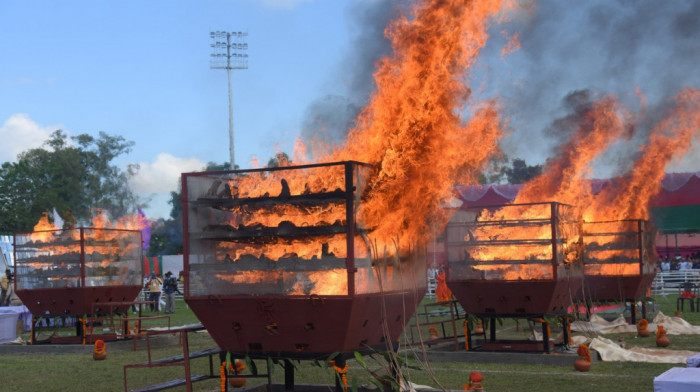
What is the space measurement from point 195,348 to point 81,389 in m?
5.67

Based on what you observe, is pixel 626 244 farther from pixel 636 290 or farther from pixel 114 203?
pixel 114 203

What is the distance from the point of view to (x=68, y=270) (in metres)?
20.2

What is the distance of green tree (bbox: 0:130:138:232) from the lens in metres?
66.8

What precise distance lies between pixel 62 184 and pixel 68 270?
52513 mm

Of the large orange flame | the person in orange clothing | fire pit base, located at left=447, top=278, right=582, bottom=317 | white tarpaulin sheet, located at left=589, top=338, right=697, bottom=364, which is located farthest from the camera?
the person in orange clothing

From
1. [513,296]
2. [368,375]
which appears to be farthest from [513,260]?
[368,375]

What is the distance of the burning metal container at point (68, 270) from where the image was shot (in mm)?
20141

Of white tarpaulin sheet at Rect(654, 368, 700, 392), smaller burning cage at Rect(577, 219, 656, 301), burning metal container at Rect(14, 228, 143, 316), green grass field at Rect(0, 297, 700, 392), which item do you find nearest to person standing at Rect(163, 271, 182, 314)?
burning metal container at Rect(14, 228, 143, 316)

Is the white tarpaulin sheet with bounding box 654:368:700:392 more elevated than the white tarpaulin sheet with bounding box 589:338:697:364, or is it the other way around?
the white tarpaulin sheet with bounding box 654:368:700:392

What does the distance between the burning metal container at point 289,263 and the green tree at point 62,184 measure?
58.8 m

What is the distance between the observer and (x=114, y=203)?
70.9m

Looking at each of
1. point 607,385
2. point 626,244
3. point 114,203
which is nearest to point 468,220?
point 607,385

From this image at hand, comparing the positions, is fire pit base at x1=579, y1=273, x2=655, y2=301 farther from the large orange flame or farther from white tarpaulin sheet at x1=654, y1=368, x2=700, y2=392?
white tarpaulin sheet at x1=654, y1=368, x2=700, y2=392

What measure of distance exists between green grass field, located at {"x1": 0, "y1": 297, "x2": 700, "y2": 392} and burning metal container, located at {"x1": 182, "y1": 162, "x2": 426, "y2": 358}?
1.28 metres
